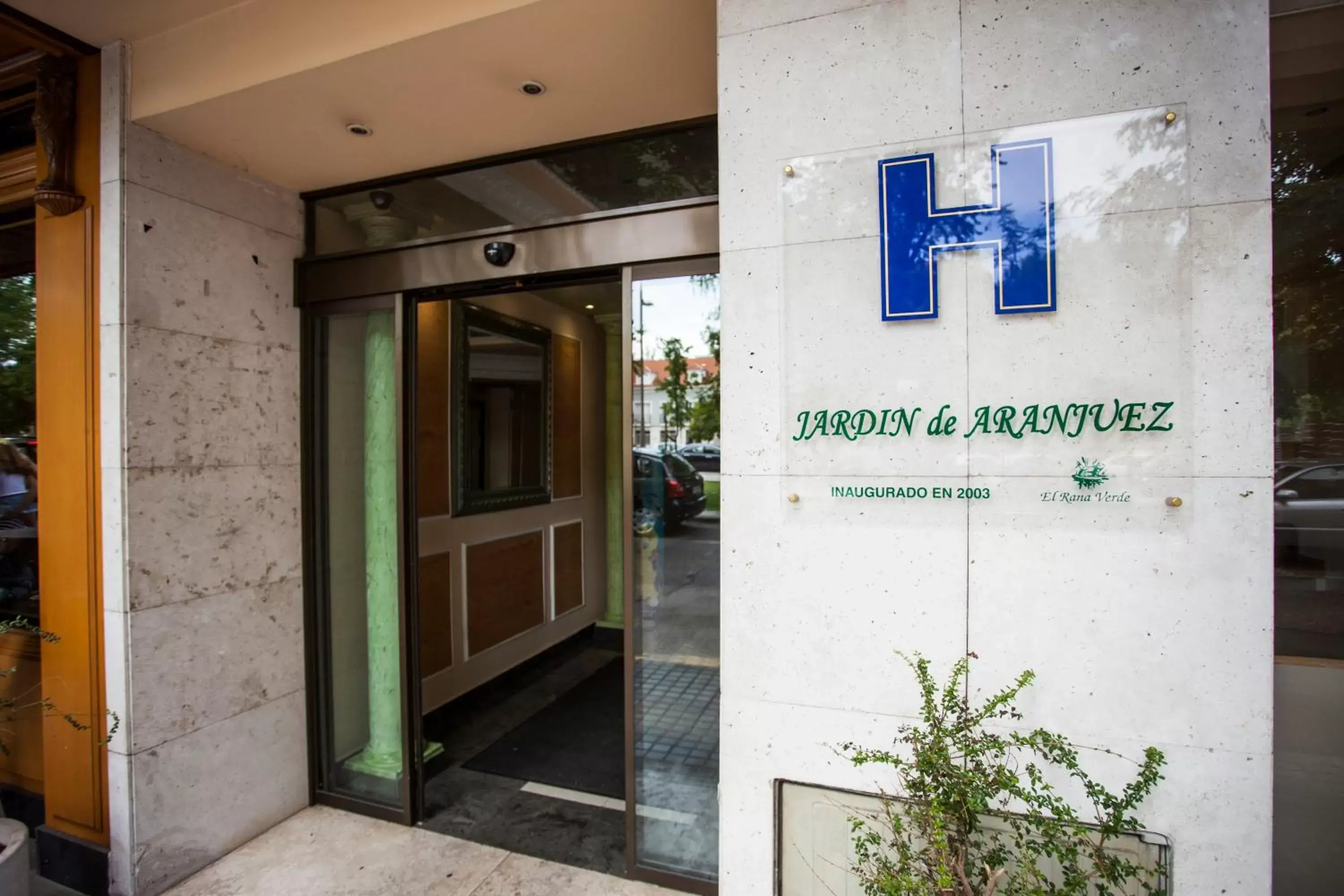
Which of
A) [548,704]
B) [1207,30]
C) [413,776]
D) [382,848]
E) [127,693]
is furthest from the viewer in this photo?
[548,704]

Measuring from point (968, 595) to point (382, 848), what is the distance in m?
2.86

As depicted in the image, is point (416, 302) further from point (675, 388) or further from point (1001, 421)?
point (1001, 421)

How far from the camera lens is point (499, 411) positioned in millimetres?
5008

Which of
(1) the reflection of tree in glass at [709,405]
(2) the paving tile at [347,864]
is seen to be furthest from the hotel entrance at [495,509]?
(2) the paving tile at [347,864]

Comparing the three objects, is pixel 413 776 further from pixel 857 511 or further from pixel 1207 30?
pixel 1207 30

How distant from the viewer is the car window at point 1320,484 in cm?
190

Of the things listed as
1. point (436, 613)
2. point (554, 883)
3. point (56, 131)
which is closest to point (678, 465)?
point (554, 883)

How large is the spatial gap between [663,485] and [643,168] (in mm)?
1398

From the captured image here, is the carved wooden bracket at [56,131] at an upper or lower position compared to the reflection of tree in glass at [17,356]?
upper

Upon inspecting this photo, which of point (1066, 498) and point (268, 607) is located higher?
point (1066, 498)

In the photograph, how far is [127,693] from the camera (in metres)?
2.62

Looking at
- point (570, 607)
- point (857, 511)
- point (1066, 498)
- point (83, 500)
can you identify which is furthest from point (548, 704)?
point (1066, 498)

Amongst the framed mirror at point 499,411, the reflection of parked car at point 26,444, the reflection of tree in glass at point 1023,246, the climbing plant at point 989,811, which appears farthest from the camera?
the framed mirror at point 499,411

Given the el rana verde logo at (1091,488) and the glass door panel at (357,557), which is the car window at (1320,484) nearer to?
A: the el rana verde logo at (1091,488)
